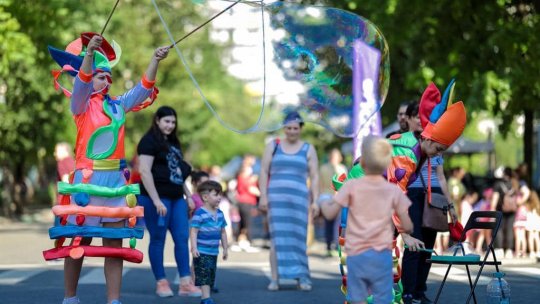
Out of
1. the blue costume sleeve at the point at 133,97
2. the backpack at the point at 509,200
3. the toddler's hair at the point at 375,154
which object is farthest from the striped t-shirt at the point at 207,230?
the backpack at the point at 509,200

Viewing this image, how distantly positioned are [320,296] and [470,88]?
1116cm

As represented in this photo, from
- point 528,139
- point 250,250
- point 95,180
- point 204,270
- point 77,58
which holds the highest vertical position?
point 77,58

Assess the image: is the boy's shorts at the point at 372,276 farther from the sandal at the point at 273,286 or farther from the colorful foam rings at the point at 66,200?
the sandal at the point at 273,286

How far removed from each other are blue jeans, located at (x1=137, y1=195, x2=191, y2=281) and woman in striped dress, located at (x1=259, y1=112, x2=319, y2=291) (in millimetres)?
1291

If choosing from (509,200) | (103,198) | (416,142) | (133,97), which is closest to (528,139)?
(509,200)

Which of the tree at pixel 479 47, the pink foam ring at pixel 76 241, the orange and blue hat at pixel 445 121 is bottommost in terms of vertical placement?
the pink foam ring at pixel 76 241

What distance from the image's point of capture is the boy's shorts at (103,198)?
8836 millimetres

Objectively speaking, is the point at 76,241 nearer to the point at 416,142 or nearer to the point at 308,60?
the point at 416,142

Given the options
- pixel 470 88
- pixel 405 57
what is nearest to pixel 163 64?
pixel 405 57

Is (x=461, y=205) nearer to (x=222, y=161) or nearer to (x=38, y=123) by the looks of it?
(x=38, y=123)

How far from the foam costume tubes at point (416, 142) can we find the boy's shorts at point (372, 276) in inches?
42.3

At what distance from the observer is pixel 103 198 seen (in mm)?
8891

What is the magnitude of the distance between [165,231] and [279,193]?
169cm

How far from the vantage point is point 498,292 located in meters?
9.53
